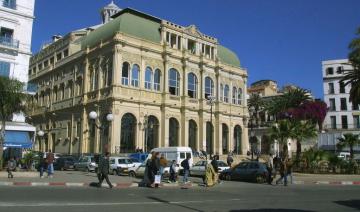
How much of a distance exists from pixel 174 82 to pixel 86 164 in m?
21.8

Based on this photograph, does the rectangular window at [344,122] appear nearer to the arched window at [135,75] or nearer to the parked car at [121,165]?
the arched window at [135,75]

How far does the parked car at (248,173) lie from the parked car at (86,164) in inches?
528

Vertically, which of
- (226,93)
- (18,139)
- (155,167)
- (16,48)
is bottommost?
(155,167)

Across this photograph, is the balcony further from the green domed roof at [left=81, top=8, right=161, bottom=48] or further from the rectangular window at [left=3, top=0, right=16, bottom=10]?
the green domed roof at [left=81, top=8, right=161, bottom=48]

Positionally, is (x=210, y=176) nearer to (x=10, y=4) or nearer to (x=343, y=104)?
(x=10, y=4)

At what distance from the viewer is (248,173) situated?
27609mm

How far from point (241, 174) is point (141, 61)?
91.6ft

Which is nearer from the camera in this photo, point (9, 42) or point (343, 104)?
point (9, 42)

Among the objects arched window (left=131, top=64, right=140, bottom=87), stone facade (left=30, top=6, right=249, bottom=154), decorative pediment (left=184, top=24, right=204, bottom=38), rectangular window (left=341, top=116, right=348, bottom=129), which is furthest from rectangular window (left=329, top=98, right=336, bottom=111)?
arched window (left=131, top=64, right=140, bottom=87)

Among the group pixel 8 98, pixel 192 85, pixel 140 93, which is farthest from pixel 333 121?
pixel 8 98

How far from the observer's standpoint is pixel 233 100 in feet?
212

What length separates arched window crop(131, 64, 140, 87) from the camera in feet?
168

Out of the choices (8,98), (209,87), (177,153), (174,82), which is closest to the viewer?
(8,98)

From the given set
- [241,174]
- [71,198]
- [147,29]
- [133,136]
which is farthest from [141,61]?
[71,198]
